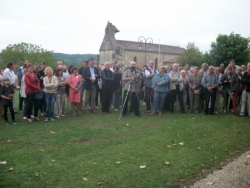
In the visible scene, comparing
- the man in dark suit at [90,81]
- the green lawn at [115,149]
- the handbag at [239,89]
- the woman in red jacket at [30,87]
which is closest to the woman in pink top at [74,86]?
the man in dark suit at [90,81]

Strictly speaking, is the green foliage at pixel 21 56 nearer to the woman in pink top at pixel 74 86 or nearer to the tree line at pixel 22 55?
the tree line at pixel 22 55

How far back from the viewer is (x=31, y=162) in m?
5.74

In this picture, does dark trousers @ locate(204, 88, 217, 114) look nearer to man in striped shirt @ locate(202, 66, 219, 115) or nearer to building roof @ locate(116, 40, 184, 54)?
man in striped shirt @ locate(202, 66, 219, 115)

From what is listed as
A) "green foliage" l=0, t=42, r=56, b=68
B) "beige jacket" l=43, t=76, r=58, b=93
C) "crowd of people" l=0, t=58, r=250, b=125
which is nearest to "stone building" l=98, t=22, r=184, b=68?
"green foliage" l=0, t=42, r=56, b=68

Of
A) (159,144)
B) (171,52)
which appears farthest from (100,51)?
(159,144)

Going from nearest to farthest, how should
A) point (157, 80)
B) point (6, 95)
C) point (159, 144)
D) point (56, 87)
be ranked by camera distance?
point (159, 144), point (6, 95), point (56, 87), point (157, 80)

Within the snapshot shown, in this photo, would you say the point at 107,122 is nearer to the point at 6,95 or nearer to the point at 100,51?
the point at 6,95

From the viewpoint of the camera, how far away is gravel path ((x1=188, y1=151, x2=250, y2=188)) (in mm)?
4715

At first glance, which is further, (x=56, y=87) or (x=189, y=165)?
(x=56, y=87)

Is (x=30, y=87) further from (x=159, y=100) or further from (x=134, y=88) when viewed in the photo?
(x=159, y=100)

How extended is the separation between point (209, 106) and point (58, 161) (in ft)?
26.0

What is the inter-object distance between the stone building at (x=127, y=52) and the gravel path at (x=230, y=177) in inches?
2389

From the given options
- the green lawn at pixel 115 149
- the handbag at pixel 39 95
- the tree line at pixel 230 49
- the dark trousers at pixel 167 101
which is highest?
the tree line at pixel 230 49

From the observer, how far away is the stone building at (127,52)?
6711 cm
